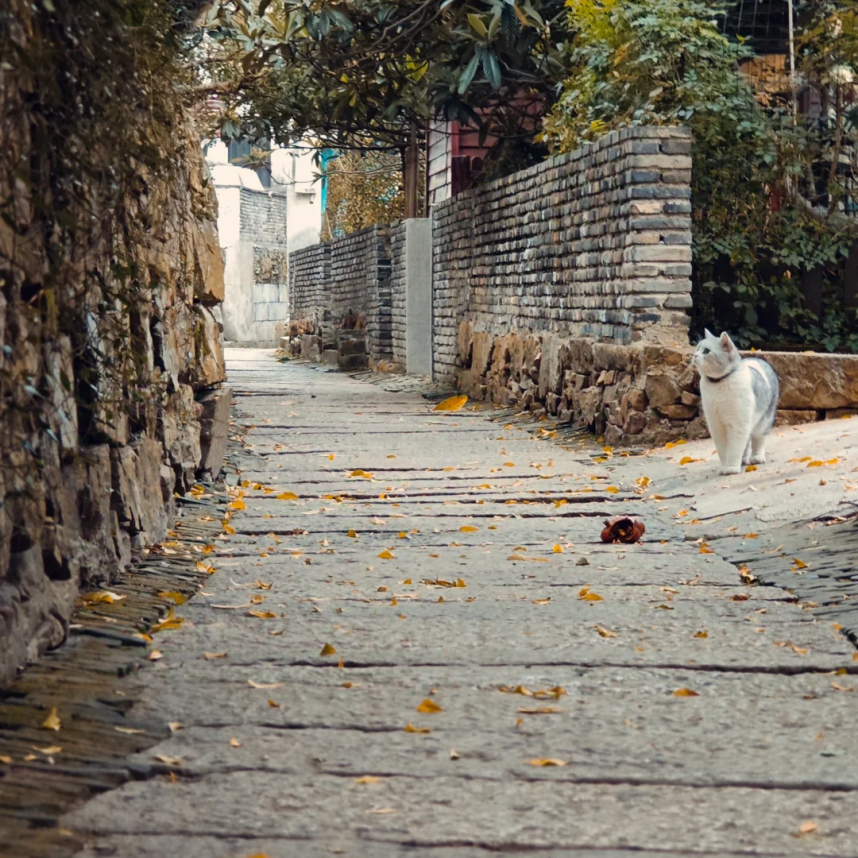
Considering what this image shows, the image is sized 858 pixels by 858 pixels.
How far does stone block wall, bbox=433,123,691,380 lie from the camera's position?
938 cm

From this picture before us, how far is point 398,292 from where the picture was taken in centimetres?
1881

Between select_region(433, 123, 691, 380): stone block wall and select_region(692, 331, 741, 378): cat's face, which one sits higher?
select_region(433, 123, 691, 380): stone block wall

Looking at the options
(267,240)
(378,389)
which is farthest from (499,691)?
(267,240)

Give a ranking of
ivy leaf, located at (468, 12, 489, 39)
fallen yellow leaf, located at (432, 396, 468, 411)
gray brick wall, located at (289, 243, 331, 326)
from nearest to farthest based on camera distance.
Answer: ivy leaf, located at (468, 12, 489, 39)
fallen yellow leaf, located at (432, 396, 468, 411)
gray brick wall, located at (289, 243, 331, 326)

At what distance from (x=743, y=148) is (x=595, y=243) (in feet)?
4.59

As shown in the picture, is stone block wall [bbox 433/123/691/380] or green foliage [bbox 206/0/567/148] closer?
stone block wall [bbox 433/123/691/380]

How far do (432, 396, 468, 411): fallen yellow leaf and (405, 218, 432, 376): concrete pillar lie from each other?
4178 millimetres

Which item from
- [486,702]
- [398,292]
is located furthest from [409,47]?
[486,702]

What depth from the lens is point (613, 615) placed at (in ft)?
15.1

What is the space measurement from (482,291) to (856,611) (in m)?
9.99

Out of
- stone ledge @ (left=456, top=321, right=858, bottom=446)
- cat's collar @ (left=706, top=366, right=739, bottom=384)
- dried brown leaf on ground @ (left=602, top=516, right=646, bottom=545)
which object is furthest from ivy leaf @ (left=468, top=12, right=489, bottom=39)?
dried brown leaf on ground @ (left=602, top=516, right=646, bottom=545)

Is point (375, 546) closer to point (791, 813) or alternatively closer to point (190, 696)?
point (190, 696)

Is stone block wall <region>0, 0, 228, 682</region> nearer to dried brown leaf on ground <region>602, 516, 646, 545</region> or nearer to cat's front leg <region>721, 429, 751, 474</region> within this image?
dried brown leaf on ground <region>602, 516, 646, 545</region>

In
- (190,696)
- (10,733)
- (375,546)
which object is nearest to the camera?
(10,733)
